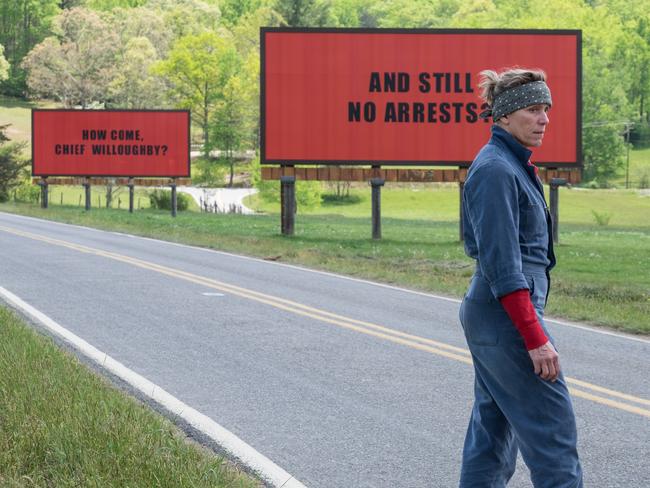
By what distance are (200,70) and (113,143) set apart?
32883 mm

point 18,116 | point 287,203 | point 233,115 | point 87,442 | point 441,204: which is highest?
point 18,116

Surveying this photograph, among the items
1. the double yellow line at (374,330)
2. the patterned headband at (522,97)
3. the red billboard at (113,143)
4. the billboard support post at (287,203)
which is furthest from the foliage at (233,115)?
the patterned headband at (522,97)

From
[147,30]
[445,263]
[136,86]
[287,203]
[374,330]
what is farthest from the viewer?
[147,30]

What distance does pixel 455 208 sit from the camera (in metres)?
84.8

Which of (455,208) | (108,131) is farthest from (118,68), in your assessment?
(108,131)

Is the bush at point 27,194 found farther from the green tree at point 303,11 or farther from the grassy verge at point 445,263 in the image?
the grassy verge at point 445,263

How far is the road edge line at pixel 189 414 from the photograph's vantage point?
6.16m

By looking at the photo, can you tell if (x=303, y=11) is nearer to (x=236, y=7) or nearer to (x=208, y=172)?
(x=208, y=172)

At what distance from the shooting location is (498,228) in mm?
4102

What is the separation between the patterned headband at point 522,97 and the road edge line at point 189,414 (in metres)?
2.64

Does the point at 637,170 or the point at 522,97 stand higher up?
the point at 522,97

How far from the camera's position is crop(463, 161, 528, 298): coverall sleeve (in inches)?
160

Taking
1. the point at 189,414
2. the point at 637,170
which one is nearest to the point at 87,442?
the point at 189,414

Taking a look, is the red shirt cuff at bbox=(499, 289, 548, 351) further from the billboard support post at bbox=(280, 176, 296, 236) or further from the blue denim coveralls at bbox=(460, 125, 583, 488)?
the billboard support post at bbox=(280, 176, 296, 236)
